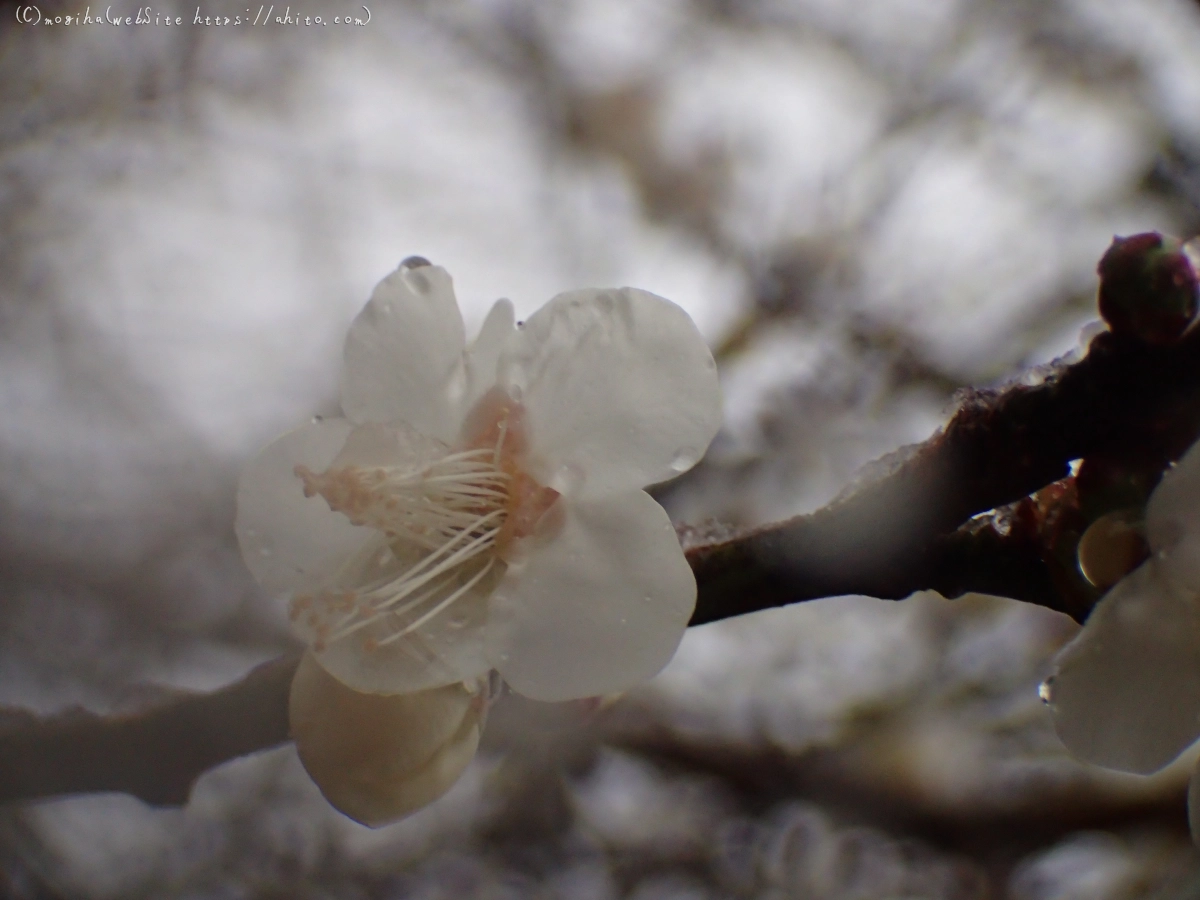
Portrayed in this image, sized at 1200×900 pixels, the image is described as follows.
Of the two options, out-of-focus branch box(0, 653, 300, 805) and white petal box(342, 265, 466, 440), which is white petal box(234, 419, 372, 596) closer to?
white petal box(342, 265, 466, 440)

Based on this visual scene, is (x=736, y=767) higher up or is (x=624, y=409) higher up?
(x=736, y=767)

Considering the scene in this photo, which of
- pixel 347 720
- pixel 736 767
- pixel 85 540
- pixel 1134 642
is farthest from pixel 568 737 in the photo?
pixel 1134 642

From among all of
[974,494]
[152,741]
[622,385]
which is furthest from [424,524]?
[152,741]

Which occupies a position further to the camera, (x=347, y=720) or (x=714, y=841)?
(x=714, y=841)

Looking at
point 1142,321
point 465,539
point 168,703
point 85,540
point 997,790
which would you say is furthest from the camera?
point 997,790

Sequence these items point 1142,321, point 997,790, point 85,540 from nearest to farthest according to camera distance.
A: 1. point 1142,321
2. point 85,540
3. point 997,790

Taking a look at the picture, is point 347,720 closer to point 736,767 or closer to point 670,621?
point 670,621

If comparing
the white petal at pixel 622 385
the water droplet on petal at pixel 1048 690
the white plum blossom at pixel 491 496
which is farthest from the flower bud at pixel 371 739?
the water droplet on petal at pixel 1048 690

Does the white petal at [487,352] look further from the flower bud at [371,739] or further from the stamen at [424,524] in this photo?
the flower bud at [371,739]
